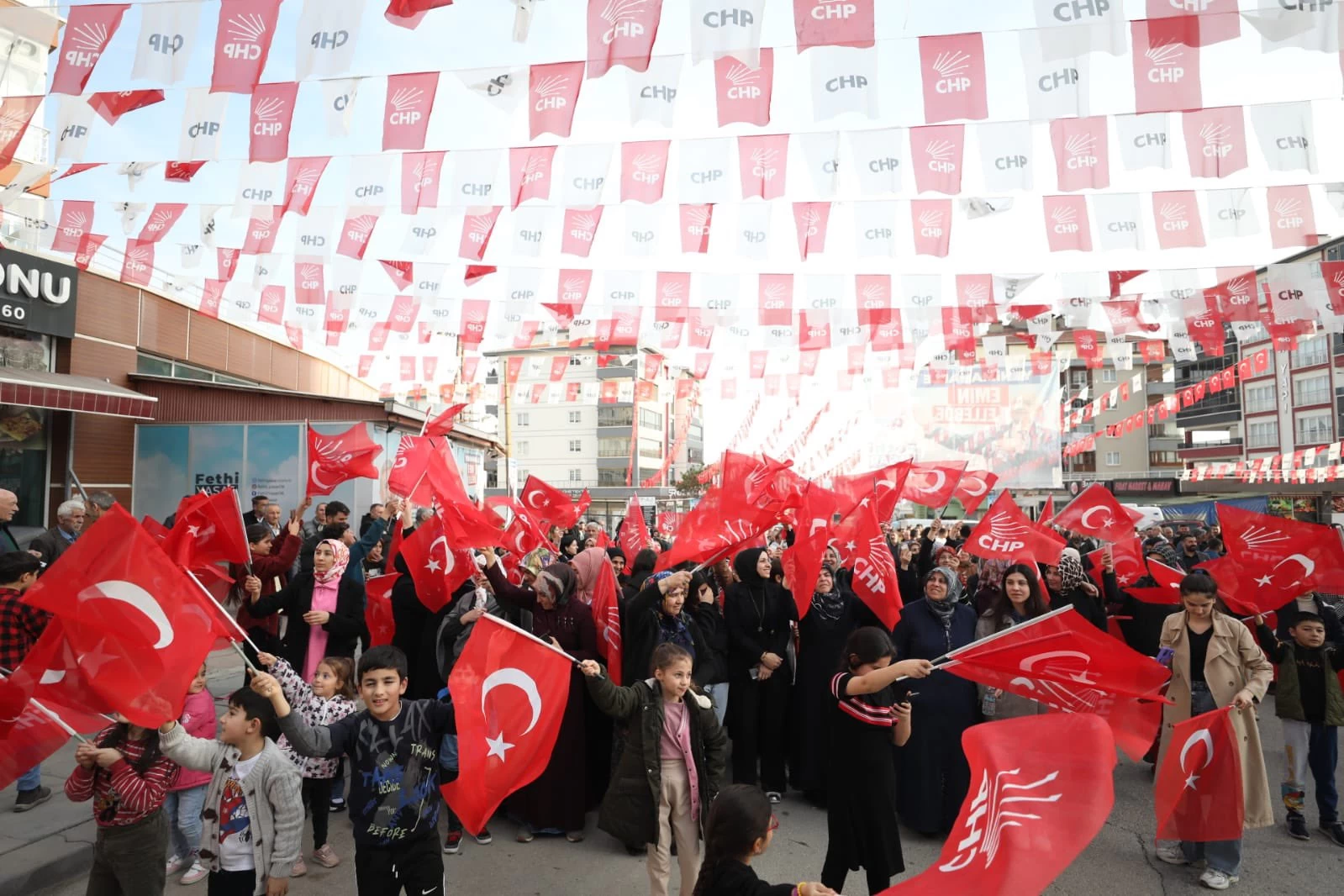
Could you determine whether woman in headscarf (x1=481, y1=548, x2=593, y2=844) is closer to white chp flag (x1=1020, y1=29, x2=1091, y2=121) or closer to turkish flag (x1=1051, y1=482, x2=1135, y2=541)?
white chp flag (x1=1020, y1=29, x2=1091, y2=121)

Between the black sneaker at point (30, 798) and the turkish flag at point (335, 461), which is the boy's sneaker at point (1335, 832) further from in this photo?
Answer: the black sneaker at point (30, 798)

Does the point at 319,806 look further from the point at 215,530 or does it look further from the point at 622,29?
the point at 622,29

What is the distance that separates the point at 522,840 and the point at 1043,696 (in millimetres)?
3377

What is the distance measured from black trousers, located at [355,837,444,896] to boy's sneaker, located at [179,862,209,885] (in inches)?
76.4

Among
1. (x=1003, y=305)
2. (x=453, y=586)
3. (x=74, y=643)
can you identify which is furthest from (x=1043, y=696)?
(x=1003, y=305)

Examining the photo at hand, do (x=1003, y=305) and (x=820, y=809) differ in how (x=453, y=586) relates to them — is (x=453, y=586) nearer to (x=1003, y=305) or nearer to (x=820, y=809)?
(x=820, y=809)

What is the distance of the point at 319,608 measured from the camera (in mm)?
5777

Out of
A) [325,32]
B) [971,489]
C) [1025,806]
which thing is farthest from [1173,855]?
[325,32]

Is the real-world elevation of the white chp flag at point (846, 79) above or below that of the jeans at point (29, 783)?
above

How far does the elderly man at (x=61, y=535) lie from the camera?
274 inches

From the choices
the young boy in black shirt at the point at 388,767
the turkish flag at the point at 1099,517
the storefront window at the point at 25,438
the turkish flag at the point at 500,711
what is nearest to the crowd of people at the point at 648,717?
the young boy in black shirt at the point at 388,767

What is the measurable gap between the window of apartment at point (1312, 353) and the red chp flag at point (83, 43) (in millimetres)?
60369

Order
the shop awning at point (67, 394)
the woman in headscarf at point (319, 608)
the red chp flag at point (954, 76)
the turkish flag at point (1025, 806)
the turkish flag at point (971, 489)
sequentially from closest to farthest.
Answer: the turkish flag at point (1025, 806) < the woman in headscarf at point (319, 608) < the red chp flag at point (954, 76) < the shop awning at point (67, 394) < the turkish flag at point (971, 489)

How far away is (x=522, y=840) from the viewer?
5.30 m
